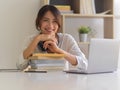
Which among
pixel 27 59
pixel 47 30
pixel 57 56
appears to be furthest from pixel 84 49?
pixel 57 56

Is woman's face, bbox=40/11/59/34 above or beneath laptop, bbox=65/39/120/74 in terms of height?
above

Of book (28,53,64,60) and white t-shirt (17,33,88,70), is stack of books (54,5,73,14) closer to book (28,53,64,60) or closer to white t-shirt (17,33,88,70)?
white t-shirt (17,33,88,70)

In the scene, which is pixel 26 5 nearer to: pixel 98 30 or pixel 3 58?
pixel 3 58

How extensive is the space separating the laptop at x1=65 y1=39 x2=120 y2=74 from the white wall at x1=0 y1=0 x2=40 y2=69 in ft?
5.25

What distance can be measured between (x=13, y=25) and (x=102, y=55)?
173cm

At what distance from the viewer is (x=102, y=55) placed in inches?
66.7

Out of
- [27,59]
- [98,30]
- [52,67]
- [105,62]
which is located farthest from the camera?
[98,30]

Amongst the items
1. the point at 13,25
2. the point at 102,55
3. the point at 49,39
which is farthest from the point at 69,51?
the point at 13,25

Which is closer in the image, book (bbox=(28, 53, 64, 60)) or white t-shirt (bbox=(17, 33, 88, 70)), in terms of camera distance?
book (bbox=(28, 53, 64, 60))

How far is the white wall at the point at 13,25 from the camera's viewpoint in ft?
10.4

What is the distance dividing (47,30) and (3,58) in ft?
3.18

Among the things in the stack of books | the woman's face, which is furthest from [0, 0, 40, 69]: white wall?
the woman's face

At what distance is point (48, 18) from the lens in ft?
8.02

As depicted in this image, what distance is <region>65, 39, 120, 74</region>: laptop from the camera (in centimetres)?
164
